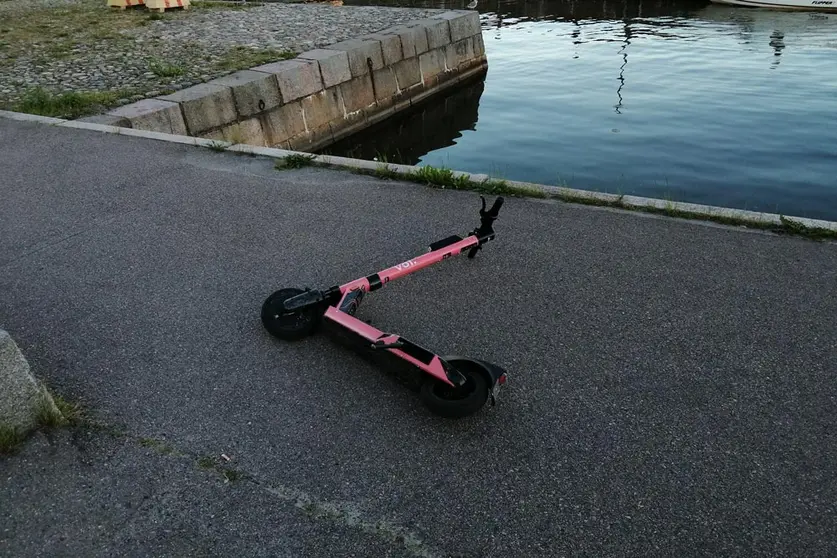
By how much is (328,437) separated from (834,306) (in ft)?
10.5

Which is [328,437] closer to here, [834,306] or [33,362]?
[33,362]

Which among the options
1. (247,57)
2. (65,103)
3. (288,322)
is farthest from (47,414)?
(247,57)

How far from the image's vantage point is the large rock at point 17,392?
2.65 metres

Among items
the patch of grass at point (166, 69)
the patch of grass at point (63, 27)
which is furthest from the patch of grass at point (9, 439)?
the patch of grass at point (63, 27)

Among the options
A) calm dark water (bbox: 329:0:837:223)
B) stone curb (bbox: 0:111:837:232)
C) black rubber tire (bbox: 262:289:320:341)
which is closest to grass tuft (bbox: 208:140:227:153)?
stone curb (bbox: 0:111:837:232)

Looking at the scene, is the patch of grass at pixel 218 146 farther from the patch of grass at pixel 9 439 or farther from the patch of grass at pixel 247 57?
the patch of grass at pixel 9 439

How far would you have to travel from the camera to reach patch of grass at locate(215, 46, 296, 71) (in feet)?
35.6

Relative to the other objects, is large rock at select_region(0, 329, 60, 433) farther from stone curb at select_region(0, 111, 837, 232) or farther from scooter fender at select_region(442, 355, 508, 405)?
stone curb at select_region(0, 111, 837, 232)

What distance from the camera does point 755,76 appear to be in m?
15.9

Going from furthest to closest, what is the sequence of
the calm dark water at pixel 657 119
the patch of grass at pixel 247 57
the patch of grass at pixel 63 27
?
the patch of grass at pixel 63 27 < the patch of grass at pixel 247 57 < the calm dark water at pixel 657 119

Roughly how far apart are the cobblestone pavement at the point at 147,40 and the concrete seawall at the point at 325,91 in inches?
27.5

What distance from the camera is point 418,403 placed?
3.12 metres

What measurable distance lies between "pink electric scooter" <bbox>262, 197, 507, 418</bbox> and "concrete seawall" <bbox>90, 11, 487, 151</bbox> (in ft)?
18.8

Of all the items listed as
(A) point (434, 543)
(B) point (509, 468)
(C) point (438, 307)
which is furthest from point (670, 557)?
(C) point (438, 307)
